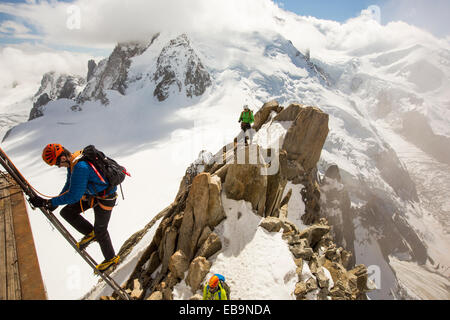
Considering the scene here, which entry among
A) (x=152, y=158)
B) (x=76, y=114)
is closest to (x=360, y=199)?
(x=152, y=158)

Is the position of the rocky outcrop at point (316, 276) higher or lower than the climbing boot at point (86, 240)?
lower

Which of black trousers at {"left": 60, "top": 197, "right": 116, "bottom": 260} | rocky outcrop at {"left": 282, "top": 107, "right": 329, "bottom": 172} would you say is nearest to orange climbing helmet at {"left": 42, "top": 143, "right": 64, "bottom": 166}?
black trousers at {"left": 60, "top": 197, "right": 116, "bottom": 260}

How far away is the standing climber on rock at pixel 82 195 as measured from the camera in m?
5.70

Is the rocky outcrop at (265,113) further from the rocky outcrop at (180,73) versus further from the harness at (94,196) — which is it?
the rocky outcrop at (180,73)

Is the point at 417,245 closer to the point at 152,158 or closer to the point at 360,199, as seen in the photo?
the point at 360,199

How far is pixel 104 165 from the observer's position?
6215mm

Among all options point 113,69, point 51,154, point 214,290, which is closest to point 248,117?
point 214,290

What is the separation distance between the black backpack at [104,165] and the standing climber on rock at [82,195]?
0.31 ft

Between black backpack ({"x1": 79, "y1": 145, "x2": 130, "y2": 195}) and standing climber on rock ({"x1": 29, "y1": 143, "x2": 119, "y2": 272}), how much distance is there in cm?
10

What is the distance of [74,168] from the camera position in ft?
18.8

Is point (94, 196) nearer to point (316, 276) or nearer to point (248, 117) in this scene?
point (316, 276)

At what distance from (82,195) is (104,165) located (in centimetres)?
93

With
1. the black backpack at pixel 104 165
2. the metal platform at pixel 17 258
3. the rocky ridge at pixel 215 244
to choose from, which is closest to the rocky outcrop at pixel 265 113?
the rocky ridge at pixel 215 244

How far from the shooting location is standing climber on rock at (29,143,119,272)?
225 inches
